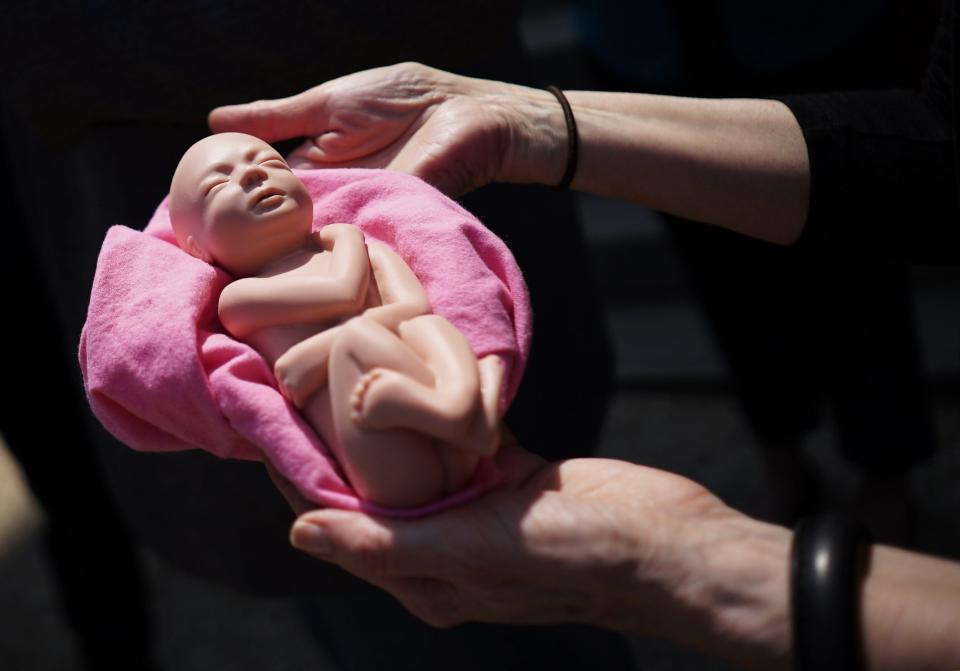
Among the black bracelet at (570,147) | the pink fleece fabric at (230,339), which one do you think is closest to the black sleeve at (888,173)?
the black bracelet at (570,147)

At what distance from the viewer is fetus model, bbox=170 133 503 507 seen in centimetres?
114

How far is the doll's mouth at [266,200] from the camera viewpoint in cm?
128

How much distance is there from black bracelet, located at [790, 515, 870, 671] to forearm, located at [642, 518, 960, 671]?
0.02m

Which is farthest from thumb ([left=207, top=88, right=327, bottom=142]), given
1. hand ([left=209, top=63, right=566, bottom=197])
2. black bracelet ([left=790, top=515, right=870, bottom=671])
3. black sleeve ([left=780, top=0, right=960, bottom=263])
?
black bracelet ([left=790, top=515, right=870, bottom=671])

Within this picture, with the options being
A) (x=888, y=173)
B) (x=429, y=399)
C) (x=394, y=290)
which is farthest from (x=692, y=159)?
(x=429, y=399)

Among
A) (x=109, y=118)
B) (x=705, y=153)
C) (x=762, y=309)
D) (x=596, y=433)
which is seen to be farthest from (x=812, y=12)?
(x=109, y=118)

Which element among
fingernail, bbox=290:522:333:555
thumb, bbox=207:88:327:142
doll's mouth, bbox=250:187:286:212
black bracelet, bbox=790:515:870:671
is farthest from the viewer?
thumb, bbox=207:88:327:142

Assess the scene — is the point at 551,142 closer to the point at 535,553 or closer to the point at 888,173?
the point at 888,173

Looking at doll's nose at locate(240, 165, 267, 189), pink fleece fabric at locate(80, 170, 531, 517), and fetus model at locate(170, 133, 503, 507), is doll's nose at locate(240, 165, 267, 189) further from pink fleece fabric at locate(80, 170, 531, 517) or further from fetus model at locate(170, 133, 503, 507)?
pink fleece fabric at locate(80, 170, 531, 517)

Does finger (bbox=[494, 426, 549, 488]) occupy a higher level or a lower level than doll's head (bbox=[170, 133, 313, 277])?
lower

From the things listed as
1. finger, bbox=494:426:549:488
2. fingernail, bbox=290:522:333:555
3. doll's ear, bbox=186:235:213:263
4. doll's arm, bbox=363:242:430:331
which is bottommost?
finger, bbox=494:426:549:488

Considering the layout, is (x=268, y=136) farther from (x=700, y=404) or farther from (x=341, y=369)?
(x=700, y=404)

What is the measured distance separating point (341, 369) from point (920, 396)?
1708 mm

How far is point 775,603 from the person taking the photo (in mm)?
1131
